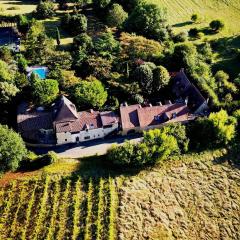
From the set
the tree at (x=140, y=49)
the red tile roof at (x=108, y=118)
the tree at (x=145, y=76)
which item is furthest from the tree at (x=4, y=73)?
the tree at (x=140, y=49)

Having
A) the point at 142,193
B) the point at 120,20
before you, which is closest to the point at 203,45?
the point at 120,20

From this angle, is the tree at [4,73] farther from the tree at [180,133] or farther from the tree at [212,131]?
the tree at [212,131]

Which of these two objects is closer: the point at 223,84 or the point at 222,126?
the point at 222,126

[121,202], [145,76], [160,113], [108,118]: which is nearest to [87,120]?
[108,118]

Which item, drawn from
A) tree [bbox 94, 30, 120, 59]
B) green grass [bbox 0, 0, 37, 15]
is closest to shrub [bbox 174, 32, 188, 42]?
tree [bbox 94, 30, 120, 59]

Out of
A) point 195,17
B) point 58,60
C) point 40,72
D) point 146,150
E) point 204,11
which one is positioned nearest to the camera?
point 146,150

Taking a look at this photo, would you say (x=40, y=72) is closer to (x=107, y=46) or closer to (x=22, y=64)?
(x=22, y=64)

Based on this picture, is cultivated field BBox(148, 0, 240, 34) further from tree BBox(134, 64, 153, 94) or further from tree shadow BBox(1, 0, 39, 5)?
tree shadow BBox(1, 0, 39, 5)
